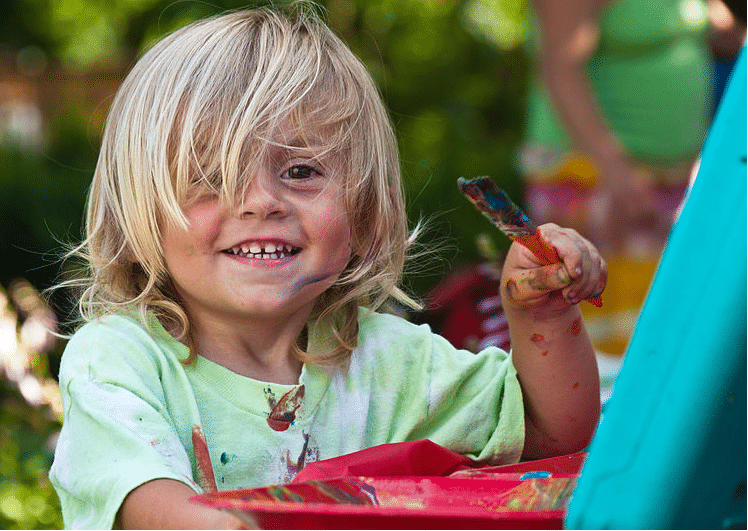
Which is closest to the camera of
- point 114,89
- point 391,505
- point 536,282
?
point 391,505

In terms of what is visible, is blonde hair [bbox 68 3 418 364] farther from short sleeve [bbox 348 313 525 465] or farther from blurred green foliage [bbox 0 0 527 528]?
blurred green foliage [bbox 0 0 527 528]

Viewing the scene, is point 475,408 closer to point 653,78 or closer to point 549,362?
point 549,362

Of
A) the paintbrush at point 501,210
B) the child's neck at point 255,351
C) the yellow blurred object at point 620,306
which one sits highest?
the paintbrush at point 501,210

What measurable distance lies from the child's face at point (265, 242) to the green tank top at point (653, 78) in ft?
7.40

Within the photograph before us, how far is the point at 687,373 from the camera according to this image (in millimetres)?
753

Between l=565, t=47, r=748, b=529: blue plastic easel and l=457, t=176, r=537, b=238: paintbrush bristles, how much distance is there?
403 mm

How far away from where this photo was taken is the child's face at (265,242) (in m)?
1.55

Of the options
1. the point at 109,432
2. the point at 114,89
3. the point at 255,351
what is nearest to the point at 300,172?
the point at 255,351

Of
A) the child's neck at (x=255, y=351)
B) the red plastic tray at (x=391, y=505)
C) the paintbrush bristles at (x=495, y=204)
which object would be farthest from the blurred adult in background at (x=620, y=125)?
the red plastic tray at (x=391, y=505)

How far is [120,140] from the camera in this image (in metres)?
1.68

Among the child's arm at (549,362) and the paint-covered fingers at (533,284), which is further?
the child's arm at (549,362)

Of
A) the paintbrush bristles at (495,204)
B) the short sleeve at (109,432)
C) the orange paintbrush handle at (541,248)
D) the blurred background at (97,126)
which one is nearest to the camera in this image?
the paintbrush bristles at (495,204)

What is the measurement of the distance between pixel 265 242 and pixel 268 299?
0.09 meters

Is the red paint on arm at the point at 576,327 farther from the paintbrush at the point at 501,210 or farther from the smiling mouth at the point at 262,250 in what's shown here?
the smiling mouth at the point at 262,250
